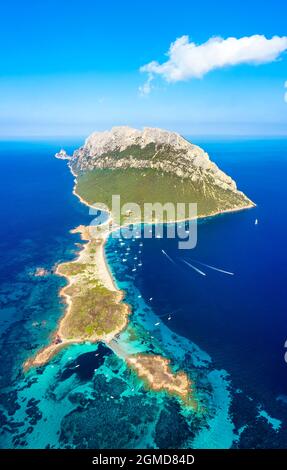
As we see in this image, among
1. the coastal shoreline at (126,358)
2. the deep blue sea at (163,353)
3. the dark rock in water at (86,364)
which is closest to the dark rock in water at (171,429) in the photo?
the deep blue sea at (163,353)

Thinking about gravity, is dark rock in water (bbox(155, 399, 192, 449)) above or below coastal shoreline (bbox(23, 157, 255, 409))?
below

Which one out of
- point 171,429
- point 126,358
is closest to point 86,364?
point 126,358

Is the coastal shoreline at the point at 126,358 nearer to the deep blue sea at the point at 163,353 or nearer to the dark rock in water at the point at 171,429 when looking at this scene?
the deep blue sea at the point at 163,353

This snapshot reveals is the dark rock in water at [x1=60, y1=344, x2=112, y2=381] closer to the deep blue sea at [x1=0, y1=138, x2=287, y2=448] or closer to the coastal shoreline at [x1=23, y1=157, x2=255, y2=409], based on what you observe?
the deep blue sea at [x1=0, y1=138, x2=287, y2=448]

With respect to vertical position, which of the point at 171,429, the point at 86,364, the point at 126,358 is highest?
the point at 126,358

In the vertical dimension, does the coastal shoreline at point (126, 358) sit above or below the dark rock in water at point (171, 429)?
above

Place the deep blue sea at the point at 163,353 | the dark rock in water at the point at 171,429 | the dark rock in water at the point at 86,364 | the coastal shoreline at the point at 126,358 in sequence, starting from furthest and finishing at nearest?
the dark rock in water at the point at 86,364 < the coastal shoreline at the point at 126,358 < the deep blue sea at the point at 163,353 < the dark rock in water at the point at 171,429

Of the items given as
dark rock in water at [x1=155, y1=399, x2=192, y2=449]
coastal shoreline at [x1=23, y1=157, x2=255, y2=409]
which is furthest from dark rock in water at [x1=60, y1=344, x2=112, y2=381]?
dark rock in water at [x1=155, y1=399, x2=192, y2=449]

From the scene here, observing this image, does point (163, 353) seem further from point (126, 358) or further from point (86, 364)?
point (86, 364)

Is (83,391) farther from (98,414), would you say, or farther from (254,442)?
(254,442)

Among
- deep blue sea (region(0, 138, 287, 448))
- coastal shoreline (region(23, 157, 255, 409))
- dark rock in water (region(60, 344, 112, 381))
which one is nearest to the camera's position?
deep blue sea (region(0, 138, 287, 448))

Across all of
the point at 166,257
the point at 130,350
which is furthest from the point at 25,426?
the point at 166,257

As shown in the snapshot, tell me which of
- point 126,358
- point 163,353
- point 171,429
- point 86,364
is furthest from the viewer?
point 163,353
